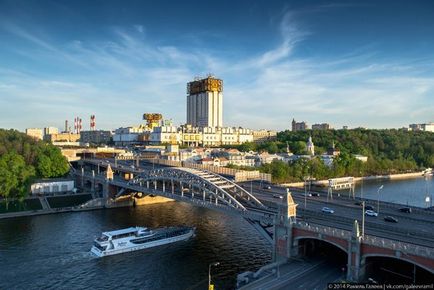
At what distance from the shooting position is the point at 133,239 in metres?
41.8

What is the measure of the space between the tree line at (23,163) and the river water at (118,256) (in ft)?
24.1

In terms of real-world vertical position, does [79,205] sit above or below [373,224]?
below

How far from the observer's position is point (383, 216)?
3744 centimetres

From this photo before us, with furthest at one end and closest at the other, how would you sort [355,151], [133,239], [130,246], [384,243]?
[355,151]
[133,239]
[130,246]
[384,243]

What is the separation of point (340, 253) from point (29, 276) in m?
26.2

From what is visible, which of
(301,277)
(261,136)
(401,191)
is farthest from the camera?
(261,136)

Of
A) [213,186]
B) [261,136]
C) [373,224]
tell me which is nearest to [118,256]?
[213,186]

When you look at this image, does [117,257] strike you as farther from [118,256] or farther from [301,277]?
[301,277]

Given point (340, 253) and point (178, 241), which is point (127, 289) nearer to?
point (178, 241)

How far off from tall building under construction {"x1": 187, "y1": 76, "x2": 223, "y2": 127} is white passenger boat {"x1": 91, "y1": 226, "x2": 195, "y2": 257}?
136 metres

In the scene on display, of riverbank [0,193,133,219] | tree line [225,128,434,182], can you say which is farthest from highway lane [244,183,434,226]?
tree line [225,128,434,182]

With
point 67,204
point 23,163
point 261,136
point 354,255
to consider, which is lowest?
point 67,204

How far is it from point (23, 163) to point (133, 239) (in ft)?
107


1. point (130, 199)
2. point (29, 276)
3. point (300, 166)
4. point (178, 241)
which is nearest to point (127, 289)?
point (29, 276)
